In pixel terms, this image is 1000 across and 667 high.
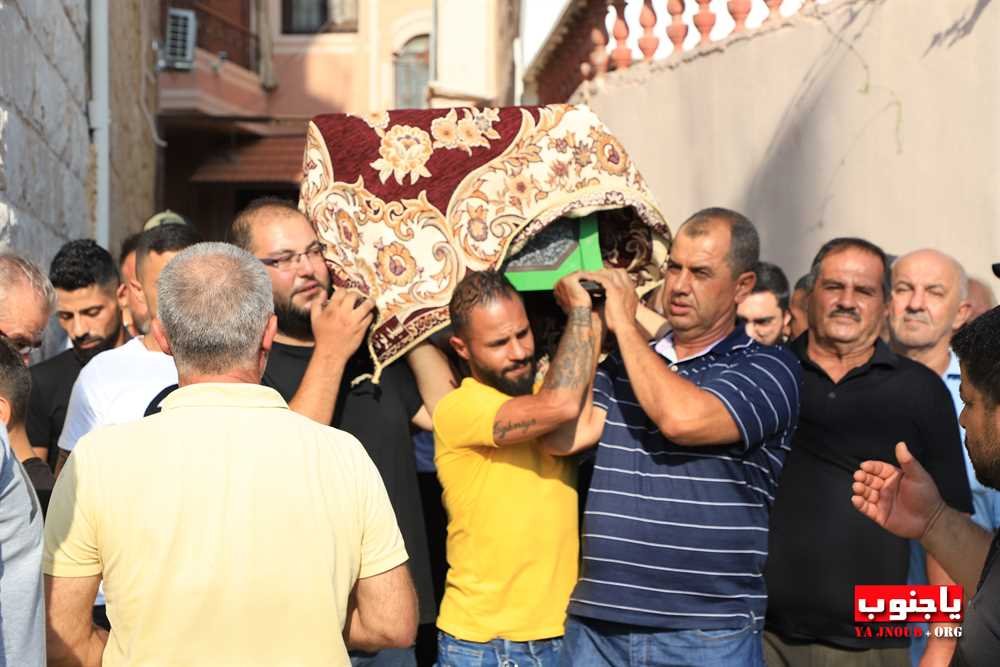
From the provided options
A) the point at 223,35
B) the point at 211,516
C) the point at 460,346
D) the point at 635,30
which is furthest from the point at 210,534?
the point at 223,35

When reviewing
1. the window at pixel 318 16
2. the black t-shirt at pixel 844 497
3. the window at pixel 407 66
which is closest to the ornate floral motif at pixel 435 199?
the black t-shirt at pixel 844 497

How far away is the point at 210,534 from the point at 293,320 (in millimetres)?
1430

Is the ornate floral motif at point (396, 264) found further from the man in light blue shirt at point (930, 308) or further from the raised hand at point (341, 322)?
the man in light blue shirt at point (930, 308)

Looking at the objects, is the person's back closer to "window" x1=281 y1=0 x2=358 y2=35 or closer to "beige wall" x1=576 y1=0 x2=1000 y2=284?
"beige wall" x1=576 y1=0 x2=1000 y2=284

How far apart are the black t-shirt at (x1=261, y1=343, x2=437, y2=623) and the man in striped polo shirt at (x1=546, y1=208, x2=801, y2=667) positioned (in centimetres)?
44

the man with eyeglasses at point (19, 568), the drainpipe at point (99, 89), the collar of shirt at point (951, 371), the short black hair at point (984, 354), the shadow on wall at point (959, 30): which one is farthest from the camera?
the drainpipe at point (99, 89)

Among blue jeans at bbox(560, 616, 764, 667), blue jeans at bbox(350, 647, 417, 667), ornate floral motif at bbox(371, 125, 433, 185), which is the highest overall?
ornate floral motif at bbox(371, 125, 433, 185)

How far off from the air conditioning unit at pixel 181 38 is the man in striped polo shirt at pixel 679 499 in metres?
19.7

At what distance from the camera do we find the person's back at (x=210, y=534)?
8.23 ft

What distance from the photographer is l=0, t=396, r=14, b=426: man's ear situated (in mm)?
2807

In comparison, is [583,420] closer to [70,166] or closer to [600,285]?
[600,285]

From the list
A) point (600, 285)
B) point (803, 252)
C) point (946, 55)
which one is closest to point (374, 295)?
point (600, 285)

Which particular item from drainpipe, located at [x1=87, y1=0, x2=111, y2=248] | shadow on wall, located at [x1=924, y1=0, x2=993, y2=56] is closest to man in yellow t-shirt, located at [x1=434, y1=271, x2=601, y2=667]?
shadow on wall, located at [x1=924, y1=0, x2=993, y2=56]

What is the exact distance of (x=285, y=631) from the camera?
2.56 metres
